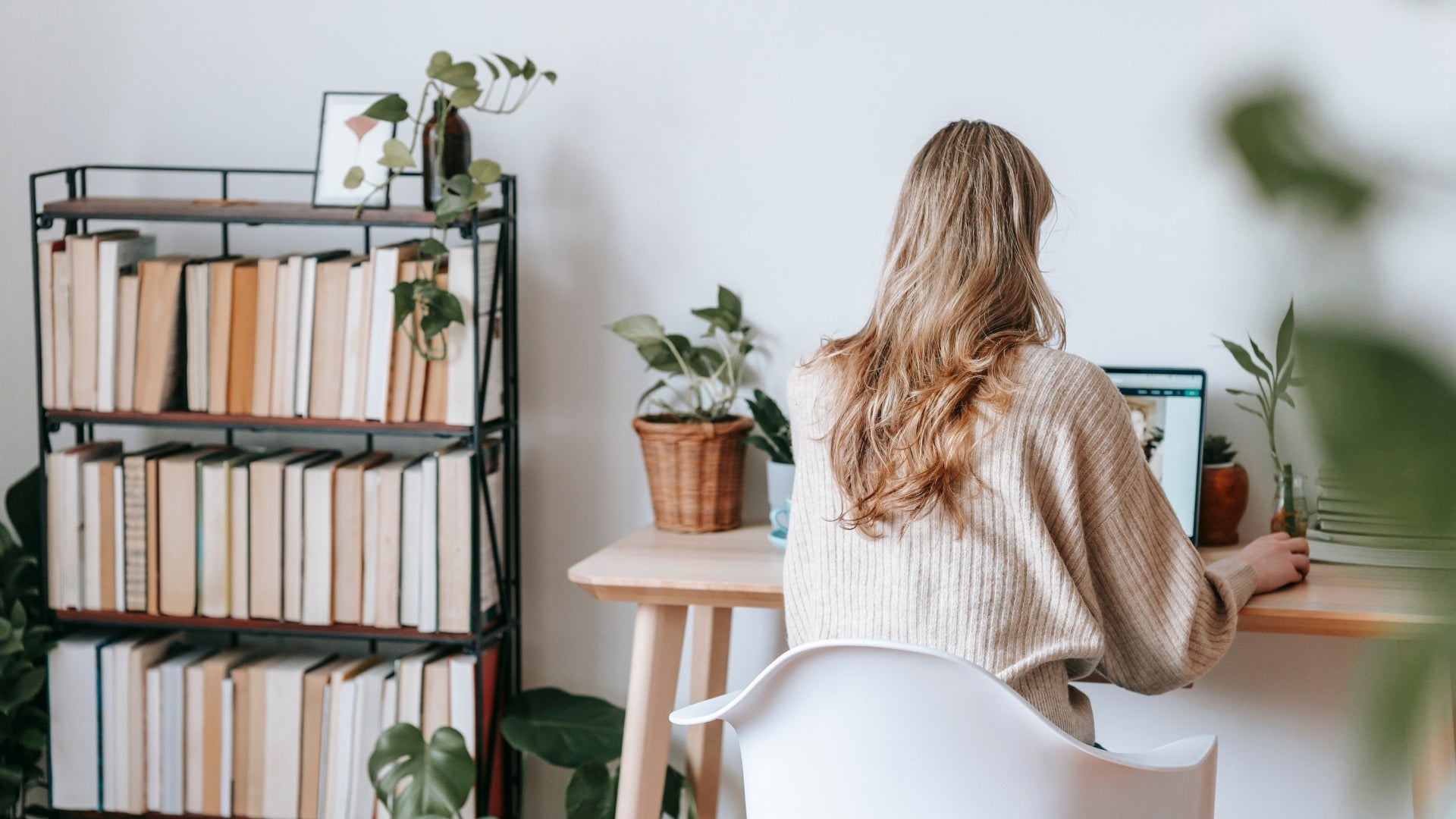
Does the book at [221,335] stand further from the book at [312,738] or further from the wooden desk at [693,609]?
the wooden desk at [693,609]

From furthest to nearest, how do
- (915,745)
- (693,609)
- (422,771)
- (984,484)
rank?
(693,609) < (422,771) < (984,484) < (915,745)

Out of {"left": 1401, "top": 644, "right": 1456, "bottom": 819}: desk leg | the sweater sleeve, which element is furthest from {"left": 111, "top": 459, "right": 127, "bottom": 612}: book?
{"left": 1401, "top": 644, "right": 1456, "bottom": 819}: desk leg

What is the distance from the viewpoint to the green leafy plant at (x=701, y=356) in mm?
2105

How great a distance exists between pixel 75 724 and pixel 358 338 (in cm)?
82

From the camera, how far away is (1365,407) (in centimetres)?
19

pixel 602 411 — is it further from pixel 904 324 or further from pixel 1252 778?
pixel 1252 778

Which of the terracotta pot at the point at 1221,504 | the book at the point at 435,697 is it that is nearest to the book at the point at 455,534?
the book at the point at 435,697

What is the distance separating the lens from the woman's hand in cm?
169

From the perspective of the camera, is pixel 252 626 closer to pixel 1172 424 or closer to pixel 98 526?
pixel 98 526

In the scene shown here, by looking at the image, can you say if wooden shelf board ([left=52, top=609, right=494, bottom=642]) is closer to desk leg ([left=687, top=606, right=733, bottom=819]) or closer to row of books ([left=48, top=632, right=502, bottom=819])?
row of books ([left=48, top=632, right=502, bottom=819])

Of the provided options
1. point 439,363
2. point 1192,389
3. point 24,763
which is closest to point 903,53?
point 1192,389

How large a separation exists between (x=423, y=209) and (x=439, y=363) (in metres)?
0.24

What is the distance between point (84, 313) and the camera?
2.08 m

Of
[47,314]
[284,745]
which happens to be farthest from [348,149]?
[284,745]
